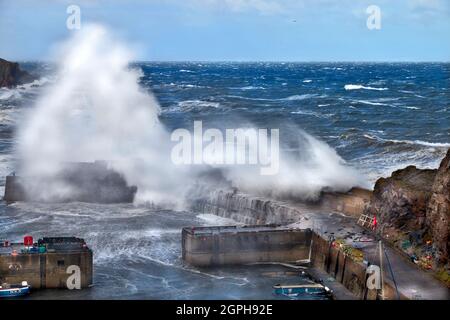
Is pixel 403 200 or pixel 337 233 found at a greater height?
pixel 403 200

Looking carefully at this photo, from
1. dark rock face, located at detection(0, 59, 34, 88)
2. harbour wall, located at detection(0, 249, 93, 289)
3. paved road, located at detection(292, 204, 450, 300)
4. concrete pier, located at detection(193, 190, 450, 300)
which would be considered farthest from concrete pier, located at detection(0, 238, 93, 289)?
dark rock face, located at detection(0, 59, 34, 88)

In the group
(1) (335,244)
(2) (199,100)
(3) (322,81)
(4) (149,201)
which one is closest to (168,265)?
(1) (335,244)

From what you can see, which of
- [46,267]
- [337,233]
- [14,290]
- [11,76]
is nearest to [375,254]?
[337,233]

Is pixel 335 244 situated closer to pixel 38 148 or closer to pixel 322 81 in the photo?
pixel 38 148

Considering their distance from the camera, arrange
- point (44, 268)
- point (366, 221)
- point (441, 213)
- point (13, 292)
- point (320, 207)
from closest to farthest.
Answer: point (13, 292) < point (441, 213) < point (44, 268) < point (366, 221) < point (320, 207)

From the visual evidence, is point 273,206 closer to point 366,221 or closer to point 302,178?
point 302,178

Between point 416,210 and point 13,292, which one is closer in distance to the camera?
point 13,292

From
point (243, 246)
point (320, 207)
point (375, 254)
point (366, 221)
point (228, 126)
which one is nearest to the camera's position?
point (375, 254)
